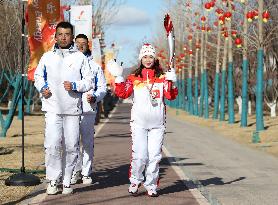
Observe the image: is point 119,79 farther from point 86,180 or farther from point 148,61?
point 86,180

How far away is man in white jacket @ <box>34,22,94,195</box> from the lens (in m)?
8.80

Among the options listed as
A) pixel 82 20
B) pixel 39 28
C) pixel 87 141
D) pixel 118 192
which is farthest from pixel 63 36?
pixel 82 20

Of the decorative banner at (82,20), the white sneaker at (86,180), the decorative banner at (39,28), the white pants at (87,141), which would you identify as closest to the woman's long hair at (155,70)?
the white pants at (87,141)

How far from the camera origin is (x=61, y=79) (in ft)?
29.0

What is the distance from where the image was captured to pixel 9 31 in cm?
3031

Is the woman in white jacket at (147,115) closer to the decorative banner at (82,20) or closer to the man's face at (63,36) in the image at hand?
the man's face at (63,36)

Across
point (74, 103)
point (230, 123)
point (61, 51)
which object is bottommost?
point (230, 123)

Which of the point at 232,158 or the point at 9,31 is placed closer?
the point at 232,158

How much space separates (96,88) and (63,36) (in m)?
1.27

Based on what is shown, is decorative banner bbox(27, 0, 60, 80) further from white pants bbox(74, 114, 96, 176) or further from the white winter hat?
the white winter hat

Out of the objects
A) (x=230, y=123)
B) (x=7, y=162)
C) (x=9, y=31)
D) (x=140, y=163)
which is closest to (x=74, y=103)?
(x=140, y=163)

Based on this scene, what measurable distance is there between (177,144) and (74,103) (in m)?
11.6

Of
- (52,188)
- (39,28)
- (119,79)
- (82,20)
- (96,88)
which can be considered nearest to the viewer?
(119,79)

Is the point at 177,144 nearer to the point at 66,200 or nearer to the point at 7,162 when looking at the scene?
the point at 7,162
